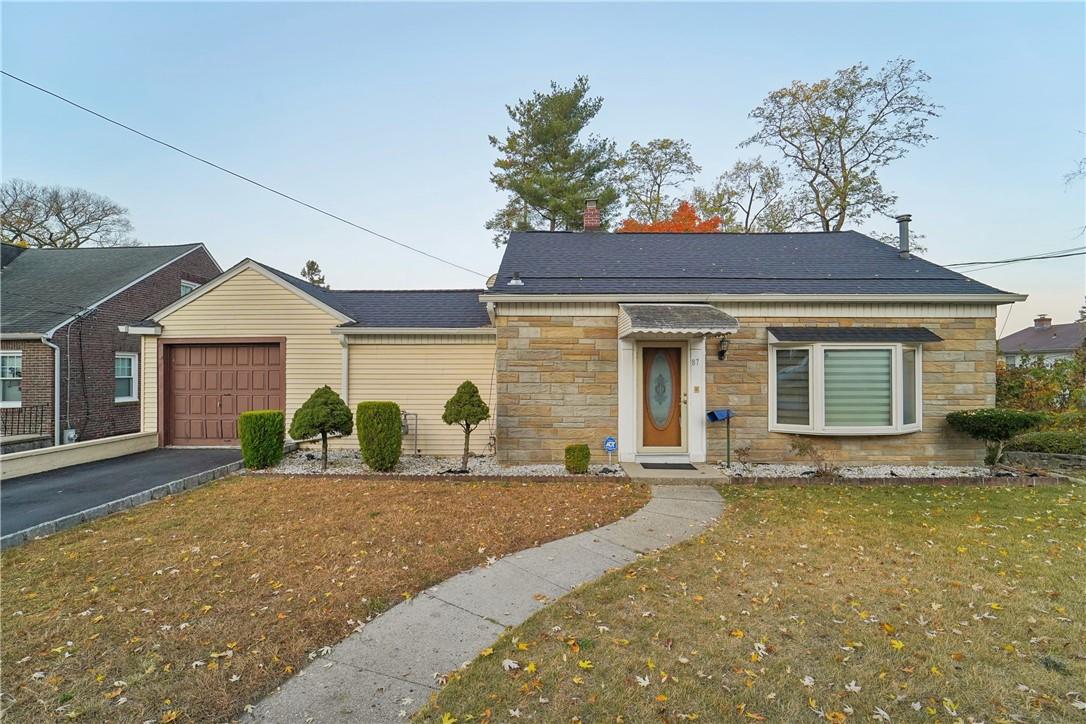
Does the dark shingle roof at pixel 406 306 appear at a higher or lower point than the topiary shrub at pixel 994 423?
higher

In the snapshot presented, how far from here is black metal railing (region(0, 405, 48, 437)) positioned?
1172 cm

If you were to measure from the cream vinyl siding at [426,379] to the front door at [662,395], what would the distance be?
11.6ft

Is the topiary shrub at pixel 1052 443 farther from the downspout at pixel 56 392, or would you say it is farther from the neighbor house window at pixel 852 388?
the downspout at pixel 56 392

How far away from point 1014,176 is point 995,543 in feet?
46.3

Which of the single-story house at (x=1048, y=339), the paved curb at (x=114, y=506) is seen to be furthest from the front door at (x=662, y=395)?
the single-story house at (x=1048, y=339)

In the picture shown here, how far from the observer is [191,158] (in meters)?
9.28

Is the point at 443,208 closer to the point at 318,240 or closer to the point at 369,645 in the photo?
the point at 318,240

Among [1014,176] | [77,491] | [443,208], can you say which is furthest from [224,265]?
[1014,176]

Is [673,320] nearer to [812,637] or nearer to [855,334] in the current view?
[855,334]

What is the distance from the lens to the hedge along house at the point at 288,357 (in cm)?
998

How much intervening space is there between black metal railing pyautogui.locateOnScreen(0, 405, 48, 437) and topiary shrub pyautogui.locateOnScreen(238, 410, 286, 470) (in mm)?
8804

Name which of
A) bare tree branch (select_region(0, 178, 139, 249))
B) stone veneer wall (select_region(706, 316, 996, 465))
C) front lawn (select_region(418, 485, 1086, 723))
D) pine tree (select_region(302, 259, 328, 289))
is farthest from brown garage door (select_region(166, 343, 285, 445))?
pine tree (select_region(302, 259, 328, 289))

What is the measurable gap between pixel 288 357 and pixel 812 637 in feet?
35.3

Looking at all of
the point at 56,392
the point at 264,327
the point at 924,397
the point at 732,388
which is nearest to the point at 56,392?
the point at 56,392
